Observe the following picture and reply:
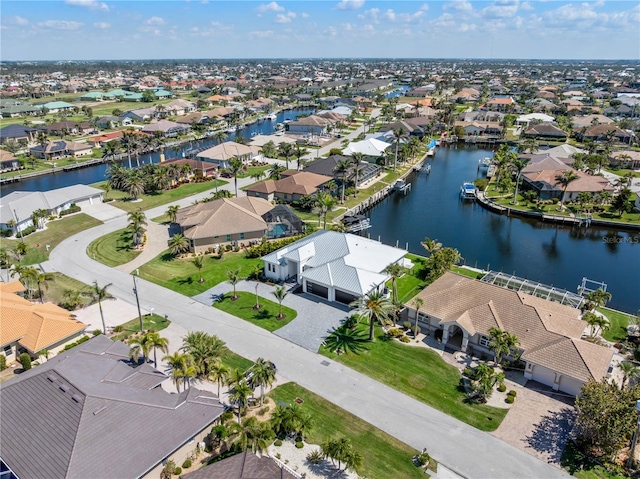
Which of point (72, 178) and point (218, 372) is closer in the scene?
point (218, 372)

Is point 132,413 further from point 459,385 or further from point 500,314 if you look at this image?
point 500,314

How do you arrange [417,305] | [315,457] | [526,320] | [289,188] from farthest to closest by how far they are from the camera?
[289,188], [417,305], [526,320], [315,457]

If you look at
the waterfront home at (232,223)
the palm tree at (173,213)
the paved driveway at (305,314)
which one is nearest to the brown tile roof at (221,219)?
the waterfront home at (232,223)

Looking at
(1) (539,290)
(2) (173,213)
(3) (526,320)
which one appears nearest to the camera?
(3) (526,320)

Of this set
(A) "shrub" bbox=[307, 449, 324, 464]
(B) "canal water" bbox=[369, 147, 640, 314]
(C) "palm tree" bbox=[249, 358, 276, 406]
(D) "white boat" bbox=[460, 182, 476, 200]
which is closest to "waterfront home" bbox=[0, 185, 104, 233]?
(B) "canal water" bbox=[369, 147, 640, 314]

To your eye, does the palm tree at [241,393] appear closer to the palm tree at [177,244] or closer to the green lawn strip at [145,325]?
the green lawn strip at [145,325]

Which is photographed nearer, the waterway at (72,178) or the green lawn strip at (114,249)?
the green lawn strip at (114,249)

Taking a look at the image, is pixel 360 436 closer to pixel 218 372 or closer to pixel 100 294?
pixel 218 372

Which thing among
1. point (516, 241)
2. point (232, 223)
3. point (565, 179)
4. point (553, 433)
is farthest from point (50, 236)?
point (565, 179)
